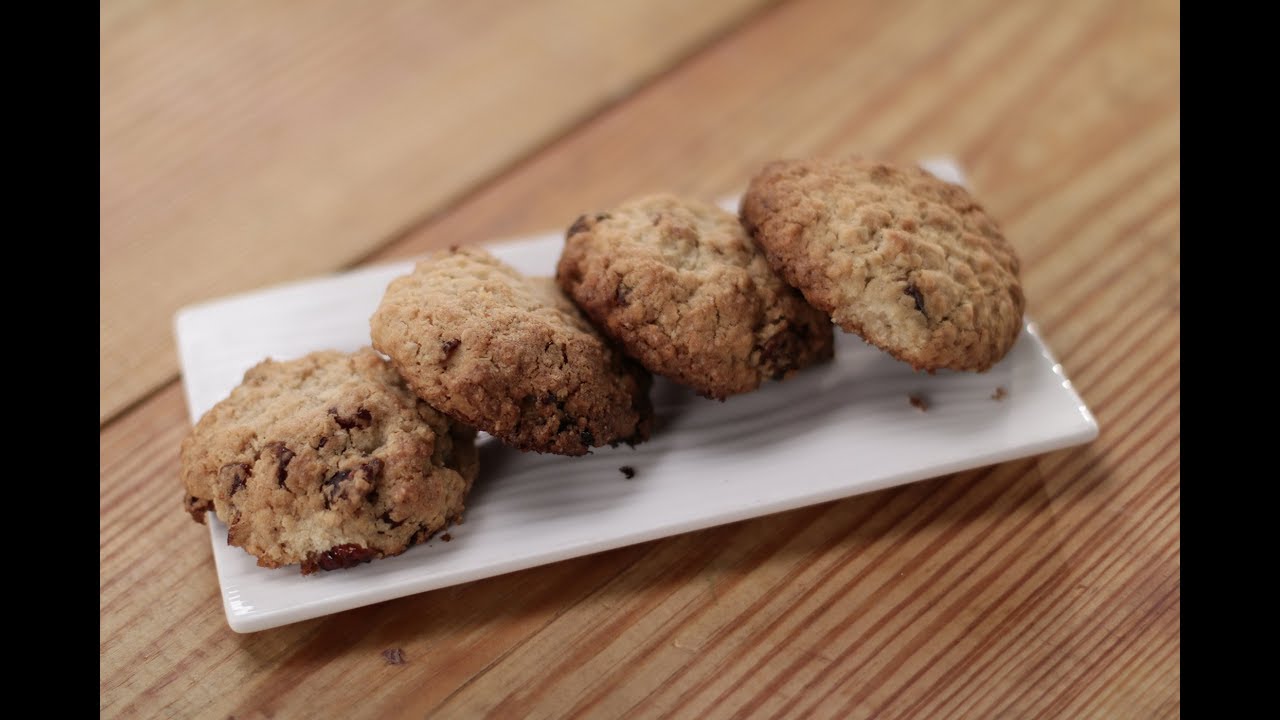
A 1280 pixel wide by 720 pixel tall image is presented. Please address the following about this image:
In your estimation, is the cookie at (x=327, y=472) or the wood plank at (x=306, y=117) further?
the wood plank at (x=306, y=117)

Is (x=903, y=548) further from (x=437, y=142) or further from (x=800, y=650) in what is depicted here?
(x=437, y=142)

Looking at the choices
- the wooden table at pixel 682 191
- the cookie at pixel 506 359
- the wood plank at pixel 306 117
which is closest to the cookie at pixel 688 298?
the cookie at pixel 506 359

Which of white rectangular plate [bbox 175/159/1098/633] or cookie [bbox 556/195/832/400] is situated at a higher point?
cookie [bbox 556/195/832/400]

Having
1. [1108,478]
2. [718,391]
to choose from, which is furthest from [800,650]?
[1108,478]

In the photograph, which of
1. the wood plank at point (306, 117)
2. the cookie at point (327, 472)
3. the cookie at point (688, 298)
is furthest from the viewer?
the wood plank at point (306, 117)

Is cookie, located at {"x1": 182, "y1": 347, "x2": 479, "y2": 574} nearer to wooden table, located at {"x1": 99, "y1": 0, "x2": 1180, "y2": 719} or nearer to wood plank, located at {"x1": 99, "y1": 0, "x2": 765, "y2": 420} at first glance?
wooden table, located at {"x1": 99, "y1": 0, "x2": 1180, "y2": 719}

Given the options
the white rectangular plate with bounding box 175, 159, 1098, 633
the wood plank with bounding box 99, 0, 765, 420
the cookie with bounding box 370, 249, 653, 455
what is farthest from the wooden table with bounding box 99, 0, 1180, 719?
the cookie with bounding box 370, 249, 653, 455

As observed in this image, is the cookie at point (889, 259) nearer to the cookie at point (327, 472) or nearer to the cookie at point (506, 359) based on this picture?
the cookie at point (506, 359)
